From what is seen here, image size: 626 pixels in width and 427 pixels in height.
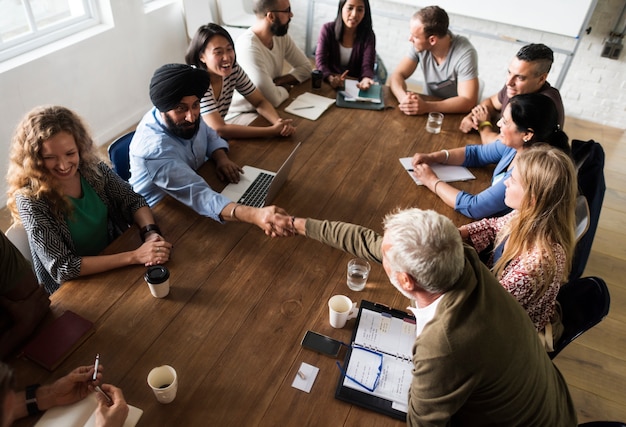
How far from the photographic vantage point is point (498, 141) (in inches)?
95.7

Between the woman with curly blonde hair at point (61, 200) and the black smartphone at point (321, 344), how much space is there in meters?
0.64

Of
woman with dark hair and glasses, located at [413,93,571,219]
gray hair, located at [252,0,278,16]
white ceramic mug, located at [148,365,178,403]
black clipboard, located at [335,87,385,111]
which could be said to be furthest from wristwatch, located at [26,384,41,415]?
gray hair, located at [252,0,278,16]

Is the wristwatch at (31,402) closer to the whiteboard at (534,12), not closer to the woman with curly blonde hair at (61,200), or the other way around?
the woman with curly blonde hair at (61,200)

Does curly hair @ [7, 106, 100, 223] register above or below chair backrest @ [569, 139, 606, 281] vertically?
above

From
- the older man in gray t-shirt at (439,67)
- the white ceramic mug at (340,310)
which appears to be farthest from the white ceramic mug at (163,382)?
the older man in gray t-shirt at (439,67)

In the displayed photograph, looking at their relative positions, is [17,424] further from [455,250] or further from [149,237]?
[455,250]

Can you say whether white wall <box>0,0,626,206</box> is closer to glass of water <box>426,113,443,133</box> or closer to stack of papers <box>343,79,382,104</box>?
stack of papers <box>343,79,382,104</box>

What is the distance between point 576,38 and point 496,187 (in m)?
3.17

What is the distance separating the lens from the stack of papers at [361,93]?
300 centimetres

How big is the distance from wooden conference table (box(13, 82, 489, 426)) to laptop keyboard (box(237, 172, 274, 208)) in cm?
10

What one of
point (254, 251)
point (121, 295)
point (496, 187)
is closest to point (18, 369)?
point (121, 295)

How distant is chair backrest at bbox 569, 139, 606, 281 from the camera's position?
2.01m

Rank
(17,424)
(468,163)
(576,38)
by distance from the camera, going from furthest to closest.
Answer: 1. (576,38)
2. (468,163)
3. (17,424)

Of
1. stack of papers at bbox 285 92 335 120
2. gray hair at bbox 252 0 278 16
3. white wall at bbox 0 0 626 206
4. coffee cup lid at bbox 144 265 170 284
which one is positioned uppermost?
gray hair at bbox 252 0 278 16
